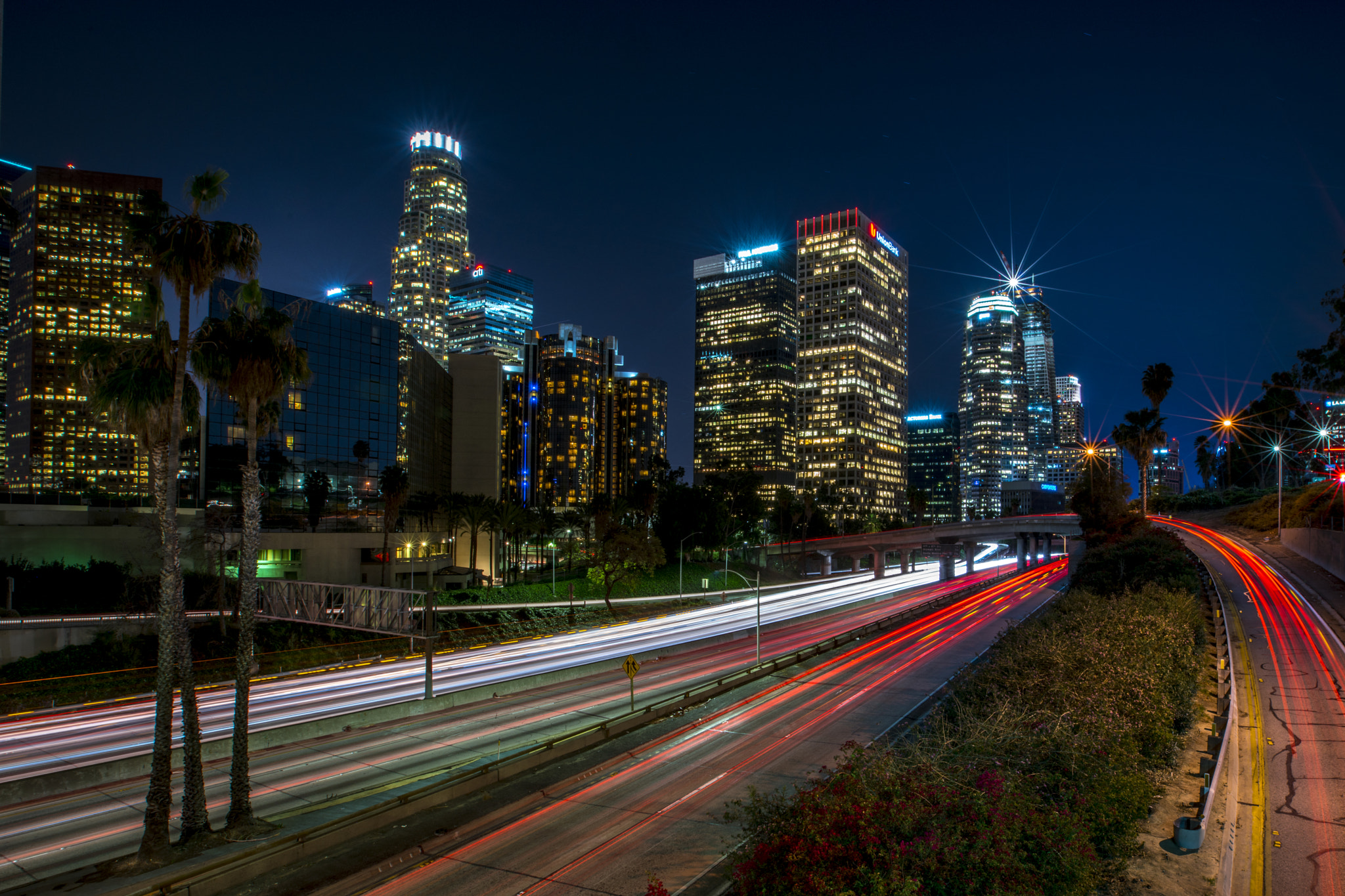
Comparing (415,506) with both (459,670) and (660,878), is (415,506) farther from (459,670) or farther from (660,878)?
(660,878)

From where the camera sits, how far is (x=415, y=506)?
99.6m

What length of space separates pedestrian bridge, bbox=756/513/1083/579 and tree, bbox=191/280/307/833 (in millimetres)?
93699

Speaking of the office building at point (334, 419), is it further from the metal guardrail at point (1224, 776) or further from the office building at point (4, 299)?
the metal guardrail at point (1224, 776)

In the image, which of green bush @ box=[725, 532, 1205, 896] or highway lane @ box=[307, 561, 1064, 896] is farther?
highway lane @ box=[307, 561, 1064, 896]

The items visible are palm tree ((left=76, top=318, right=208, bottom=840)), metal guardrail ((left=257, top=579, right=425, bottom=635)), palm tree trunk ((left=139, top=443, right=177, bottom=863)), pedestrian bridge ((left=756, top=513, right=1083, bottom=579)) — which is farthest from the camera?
pedestrian bridge ((left=756, top=513, right=1083, bottom=579))

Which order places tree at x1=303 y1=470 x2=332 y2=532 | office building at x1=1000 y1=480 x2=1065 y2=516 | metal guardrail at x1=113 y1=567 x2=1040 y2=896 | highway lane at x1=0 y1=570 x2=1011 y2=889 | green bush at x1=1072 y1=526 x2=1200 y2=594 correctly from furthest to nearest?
office building at x1=1000 y1=480 x2=1065 y2=516
tree at x1=303 y1=470 x2=332 y2=532
green bush at x1=1072 y1=526 x2=1200 y2=594
highway lane at x1=0 y1=570 x2=1011 y2=889
metal guardrail at x1=113 y1=567 x2=1040 y2=896

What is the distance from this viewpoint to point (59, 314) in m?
105

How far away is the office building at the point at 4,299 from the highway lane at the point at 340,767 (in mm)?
130980

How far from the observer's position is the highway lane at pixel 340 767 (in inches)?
654

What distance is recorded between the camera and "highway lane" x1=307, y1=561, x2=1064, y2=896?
573 inches

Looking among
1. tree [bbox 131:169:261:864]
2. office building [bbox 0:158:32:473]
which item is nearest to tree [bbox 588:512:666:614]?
tree [bbox 131:169:261:864]

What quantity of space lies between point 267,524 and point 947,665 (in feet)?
229

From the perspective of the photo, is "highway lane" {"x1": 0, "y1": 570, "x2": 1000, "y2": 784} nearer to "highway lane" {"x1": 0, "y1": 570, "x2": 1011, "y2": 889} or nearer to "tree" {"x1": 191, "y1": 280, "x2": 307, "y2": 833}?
"highway lane" {"x1": 0, "y1": 570, "x2": 1011, "y2": 889}

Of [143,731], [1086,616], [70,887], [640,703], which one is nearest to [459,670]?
[640,703]
